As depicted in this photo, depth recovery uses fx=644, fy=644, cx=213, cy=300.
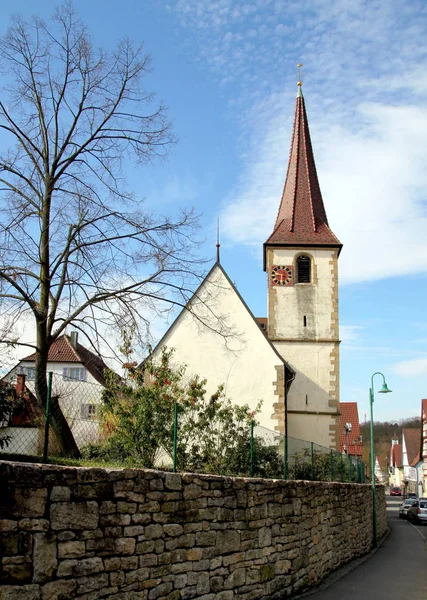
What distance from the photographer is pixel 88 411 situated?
8859mm

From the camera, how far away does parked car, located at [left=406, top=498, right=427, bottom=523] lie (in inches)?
1391

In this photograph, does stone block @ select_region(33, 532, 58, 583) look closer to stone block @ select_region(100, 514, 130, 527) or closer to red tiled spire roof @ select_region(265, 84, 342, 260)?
stone block @ select_region(100, 514, 130, 527)

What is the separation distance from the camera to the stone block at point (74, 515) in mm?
5184

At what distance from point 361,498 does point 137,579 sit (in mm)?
12523

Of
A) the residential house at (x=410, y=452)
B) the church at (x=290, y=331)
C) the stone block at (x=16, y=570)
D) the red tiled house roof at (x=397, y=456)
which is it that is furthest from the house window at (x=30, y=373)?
the red tiled house roof at (x=397, y=456)

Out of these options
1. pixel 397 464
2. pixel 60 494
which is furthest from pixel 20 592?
pixel 397 464

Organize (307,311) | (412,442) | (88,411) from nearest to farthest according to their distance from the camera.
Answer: (88,411), (307,311), (412,442)

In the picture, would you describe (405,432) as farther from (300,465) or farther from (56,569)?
(56,569)

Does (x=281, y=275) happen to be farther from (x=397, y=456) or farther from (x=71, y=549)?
(x=397, y=456)

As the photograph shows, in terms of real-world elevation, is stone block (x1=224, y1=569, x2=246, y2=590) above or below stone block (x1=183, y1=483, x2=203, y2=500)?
below

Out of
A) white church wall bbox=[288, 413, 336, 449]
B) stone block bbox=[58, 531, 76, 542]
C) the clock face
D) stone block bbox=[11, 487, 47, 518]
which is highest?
the clock face

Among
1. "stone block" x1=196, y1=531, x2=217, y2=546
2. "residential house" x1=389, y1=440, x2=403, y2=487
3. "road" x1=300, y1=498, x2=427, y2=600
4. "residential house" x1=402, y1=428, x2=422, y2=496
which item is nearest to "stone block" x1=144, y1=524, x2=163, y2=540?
"stone block" x1=196, y1=531, x2=217, y2=546

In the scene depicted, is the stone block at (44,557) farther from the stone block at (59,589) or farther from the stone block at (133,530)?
the stone block at (133,530)

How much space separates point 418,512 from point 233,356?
1821 cm
